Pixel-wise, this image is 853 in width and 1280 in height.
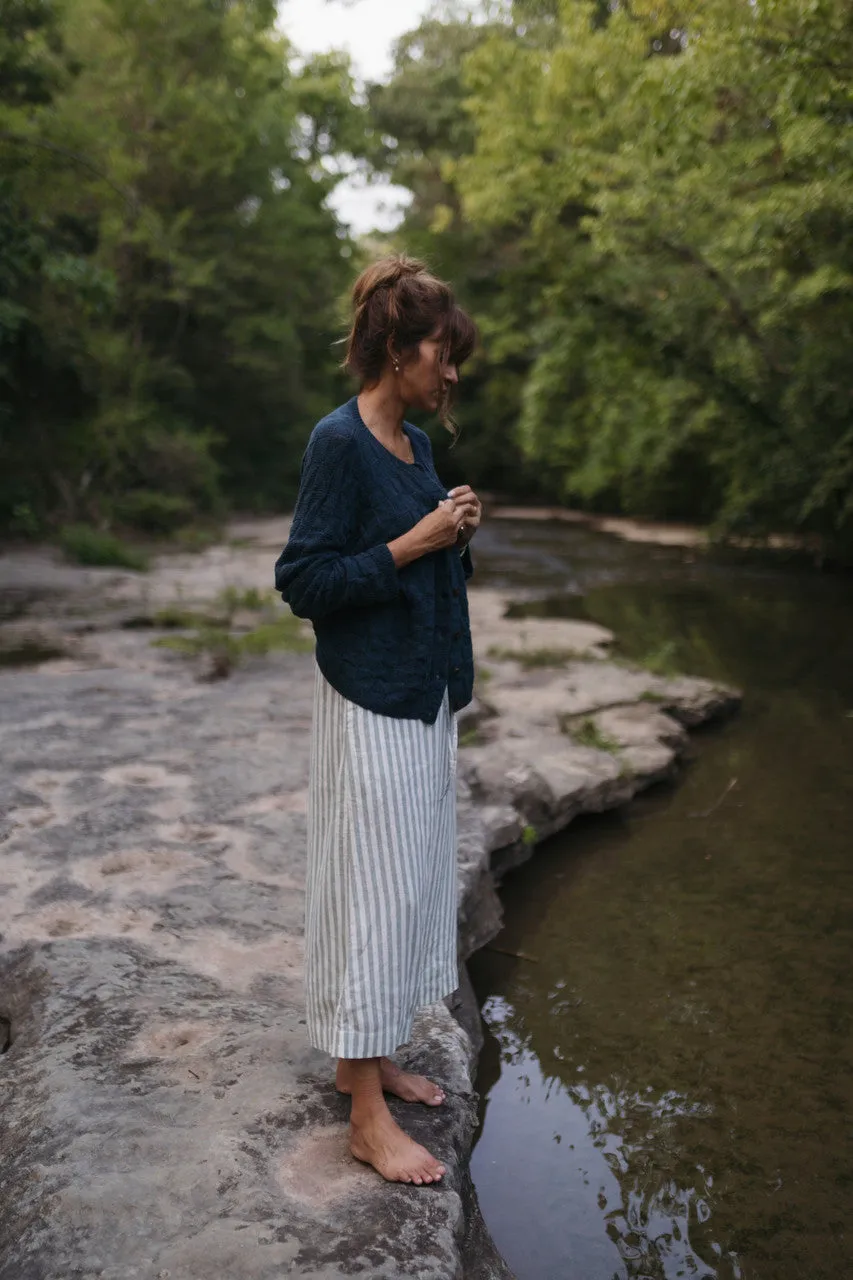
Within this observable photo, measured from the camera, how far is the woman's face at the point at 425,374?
233 centimetres

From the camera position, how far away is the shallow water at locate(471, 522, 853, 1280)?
280 cm

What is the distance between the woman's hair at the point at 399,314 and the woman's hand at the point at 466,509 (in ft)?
0.90

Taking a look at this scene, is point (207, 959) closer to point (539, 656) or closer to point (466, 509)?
point (466, 509)

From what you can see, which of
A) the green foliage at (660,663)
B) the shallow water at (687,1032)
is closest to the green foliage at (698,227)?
the green foliage at (660,663)

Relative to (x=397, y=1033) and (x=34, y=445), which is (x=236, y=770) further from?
(x=34, y=445)

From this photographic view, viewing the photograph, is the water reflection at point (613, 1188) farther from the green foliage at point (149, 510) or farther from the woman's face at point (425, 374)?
the green foliage at point (149, 510)

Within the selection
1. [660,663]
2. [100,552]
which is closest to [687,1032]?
[660,663]

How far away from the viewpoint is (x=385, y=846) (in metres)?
2.32

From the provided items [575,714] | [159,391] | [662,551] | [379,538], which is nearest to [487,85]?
[662,551]

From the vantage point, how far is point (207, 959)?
333 cm

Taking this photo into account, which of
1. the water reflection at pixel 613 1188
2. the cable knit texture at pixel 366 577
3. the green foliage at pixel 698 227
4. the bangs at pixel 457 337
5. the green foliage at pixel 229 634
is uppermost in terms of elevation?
the green foliage at pixel 698 227

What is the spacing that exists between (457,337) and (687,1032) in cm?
240

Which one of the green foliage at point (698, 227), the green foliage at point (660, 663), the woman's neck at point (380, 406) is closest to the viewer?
the woman's neck at point (380, 406)

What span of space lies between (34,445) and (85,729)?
1245 cm
